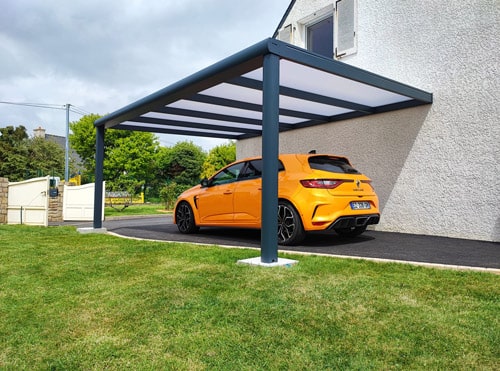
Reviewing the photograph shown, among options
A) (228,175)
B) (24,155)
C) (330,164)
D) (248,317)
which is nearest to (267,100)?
(330,164)

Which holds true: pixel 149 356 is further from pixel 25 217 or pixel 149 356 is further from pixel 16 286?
pixel 25 217

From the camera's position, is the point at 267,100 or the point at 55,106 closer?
the point at 267,100

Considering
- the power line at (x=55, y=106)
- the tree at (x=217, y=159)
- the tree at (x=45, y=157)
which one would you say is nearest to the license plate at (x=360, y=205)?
the tree at (x=217, y=159)

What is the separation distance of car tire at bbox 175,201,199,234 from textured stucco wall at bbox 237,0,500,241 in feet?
13.0

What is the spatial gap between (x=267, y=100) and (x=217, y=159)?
33214mm

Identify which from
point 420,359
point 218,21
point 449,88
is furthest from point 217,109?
point 420,359

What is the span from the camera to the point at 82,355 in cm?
220

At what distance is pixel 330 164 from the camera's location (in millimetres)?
6305

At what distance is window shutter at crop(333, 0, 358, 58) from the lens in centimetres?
932

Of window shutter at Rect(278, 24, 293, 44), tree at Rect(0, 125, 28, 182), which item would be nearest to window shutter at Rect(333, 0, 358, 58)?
window shutter at Rect(278, 24, 293, 44)

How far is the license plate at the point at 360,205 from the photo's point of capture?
6.01m

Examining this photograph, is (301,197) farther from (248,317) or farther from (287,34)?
(287,34)

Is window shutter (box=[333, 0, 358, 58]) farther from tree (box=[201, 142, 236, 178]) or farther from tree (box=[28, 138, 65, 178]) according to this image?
tree (box=[28, 138, 65, 178])

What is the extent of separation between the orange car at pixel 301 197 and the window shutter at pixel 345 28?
4162 millimetres
